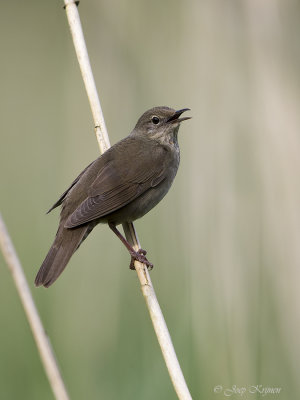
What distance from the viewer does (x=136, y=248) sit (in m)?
3.36

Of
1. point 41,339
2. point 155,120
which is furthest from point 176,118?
point 41,339

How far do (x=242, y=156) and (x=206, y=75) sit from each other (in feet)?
1.73

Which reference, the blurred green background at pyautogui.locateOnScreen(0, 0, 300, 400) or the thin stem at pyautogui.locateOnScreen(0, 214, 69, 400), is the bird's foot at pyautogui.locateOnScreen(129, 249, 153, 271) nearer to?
the blurred green background at pyautogui.locateOnScreen(0, 0, 300, 400)

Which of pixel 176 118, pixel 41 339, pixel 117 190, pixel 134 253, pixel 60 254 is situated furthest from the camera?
pixel 176 118

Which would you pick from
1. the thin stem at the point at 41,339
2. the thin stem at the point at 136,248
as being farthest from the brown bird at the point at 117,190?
the thin stem at the point at 41,339

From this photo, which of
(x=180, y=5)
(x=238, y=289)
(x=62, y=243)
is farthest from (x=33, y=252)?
(x=180, y=5)

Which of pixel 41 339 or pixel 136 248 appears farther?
pixel 136 248

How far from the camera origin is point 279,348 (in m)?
3.23

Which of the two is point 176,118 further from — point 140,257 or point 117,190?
point 140,257

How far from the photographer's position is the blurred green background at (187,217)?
3.22 m

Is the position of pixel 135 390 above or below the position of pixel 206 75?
below

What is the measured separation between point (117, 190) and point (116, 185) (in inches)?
1.1

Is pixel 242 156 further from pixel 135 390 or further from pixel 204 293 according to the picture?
pixel 135 390

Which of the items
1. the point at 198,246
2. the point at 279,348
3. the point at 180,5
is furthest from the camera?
the point at 180,5
